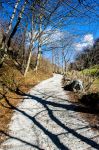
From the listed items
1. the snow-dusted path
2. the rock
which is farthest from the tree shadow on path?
the rock

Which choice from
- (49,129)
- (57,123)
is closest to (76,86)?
(57,123)

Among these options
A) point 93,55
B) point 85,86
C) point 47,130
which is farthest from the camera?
point 93,55

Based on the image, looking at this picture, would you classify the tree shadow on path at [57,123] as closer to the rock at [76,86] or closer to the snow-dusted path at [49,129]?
the snow-dusted path at [49,129]

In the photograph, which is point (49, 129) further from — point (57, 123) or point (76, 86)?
point (76, 86)

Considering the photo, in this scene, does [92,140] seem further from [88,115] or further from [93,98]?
[93,98]

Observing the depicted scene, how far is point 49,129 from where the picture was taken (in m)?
9.51

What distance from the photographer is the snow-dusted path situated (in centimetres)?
792

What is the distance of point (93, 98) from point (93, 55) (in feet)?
38.6

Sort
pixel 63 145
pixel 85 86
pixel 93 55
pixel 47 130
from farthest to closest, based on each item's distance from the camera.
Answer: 1. pixel 93 55
2. pixel 85 86
3. pixel 47 130
4. pixel 63 145

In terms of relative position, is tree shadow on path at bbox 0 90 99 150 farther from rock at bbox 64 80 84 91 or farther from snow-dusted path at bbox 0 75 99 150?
rock at bbox 64 80 84 91

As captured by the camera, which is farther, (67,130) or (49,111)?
(49,111)

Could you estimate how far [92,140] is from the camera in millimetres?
8297

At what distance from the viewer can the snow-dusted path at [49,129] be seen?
792cm

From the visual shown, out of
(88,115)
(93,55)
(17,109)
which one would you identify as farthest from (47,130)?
(93,55)
